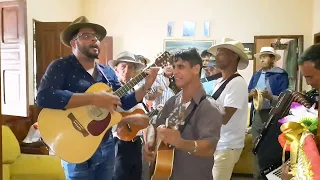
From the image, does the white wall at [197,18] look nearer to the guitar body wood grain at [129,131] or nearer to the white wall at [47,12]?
the white wall at [47,12]

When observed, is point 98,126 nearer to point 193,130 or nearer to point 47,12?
point 193,130

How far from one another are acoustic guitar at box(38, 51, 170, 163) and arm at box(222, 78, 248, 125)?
27.8 inches

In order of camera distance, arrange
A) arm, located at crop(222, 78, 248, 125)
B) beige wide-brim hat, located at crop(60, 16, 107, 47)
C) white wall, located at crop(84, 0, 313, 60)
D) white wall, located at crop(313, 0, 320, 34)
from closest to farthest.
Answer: beige wide-brim hat, located at crop(60, 16, 107, 47)
arm, located at crop(222, 78, 248, 125)
white wall, located at crop(313, 0, 320, 34)
white wall, located at crop(84, 0, 313, 60)

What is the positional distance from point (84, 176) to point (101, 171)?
0.11 m

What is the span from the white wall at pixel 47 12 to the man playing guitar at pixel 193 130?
140 inches

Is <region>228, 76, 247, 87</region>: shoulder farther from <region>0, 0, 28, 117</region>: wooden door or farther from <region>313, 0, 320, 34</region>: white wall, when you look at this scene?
<region>313, 0, 320, 34</region>: white wall

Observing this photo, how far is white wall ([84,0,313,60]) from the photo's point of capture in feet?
18.8

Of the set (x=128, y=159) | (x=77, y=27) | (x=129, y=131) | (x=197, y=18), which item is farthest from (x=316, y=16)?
(x=77, y=27)

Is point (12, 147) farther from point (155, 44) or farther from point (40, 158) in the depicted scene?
point (155, 44)

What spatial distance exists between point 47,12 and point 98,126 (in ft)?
11.8

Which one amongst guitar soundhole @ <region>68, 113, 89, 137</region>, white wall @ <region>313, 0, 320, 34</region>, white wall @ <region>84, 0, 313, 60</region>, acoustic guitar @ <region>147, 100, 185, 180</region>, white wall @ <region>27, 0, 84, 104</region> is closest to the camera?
acoustic guitar @ <region>147, 100, 185, 180</region>

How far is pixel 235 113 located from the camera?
227 cm

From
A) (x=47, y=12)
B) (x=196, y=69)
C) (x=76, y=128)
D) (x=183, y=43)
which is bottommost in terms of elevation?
(x=76, y=128)

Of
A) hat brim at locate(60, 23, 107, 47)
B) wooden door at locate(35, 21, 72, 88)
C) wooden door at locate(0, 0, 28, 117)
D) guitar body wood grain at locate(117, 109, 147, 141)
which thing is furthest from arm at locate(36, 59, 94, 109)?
wooden door at locate(35, 21, 72, 88)
